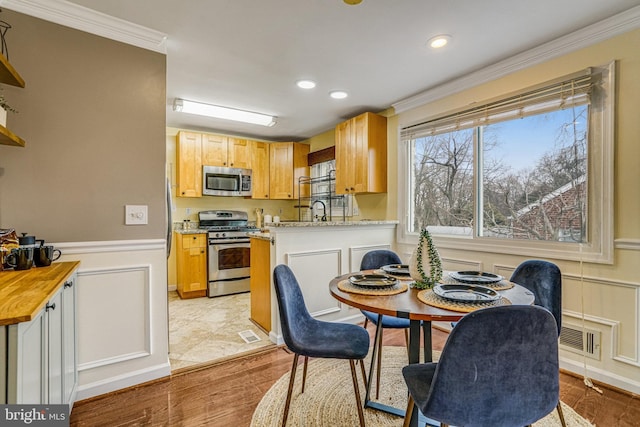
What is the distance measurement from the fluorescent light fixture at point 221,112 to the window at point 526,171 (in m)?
1.83

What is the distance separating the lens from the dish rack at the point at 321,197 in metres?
4.65

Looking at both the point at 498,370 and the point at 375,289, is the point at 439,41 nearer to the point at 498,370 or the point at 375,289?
the point at 375,289

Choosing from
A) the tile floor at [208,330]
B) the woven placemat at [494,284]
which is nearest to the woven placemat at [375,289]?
Result: the woven placemat at [494,284]

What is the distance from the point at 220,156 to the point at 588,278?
443cm

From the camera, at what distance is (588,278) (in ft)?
7.11

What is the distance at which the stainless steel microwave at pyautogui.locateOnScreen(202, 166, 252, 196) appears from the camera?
4.56m

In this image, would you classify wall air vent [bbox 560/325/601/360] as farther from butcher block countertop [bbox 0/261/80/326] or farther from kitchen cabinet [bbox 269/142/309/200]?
kitchen cabinet [bbox 269/142/309/200]

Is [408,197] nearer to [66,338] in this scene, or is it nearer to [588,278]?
[588,278]

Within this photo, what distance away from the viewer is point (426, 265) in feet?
5.52

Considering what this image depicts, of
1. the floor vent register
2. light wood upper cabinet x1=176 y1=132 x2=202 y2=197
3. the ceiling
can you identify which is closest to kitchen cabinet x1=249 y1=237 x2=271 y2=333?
the floor vent register

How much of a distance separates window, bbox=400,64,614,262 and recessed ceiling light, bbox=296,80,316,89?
1175mm

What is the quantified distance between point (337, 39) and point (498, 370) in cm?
219

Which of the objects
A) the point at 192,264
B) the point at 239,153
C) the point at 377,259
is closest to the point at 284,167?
the point at 239,153

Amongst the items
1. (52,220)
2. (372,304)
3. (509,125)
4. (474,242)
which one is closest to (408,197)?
(474,242)
